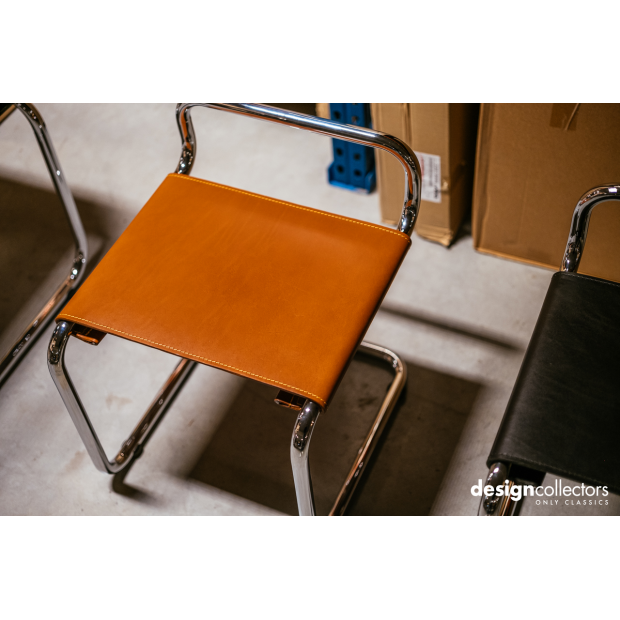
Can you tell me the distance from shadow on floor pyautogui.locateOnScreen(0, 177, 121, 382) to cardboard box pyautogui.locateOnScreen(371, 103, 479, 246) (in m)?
0.77

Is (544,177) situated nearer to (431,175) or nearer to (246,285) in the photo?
(431,175)

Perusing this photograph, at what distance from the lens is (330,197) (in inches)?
76.7

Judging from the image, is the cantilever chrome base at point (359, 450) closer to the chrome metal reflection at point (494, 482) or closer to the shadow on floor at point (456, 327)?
the shadow on floor at point (456, 327)

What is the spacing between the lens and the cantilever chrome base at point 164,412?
1.04 meters

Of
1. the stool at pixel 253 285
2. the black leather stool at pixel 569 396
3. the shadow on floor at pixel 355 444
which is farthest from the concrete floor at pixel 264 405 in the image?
the black leather stool at pixel 569 396

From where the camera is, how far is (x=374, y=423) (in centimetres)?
148

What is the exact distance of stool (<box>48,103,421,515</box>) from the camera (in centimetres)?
106

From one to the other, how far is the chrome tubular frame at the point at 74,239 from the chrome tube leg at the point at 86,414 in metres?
0.38

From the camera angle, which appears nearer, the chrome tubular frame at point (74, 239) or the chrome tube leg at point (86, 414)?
the chrome tube leg at point (86, 414)

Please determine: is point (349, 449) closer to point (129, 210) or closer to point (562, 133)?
point (562, 133)

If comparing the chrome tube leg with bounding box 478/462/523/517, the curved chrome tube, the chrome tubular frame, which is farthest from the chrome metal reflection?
the chrome tubular frame

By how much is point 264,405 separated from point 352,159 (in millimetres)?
727

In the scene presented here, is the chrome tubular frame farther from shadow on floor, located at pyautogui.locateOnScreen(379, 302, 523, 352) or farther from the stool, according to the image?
shadow on floor, located at pyautogui.locateOnScreen(379, 302, 523, 352)
